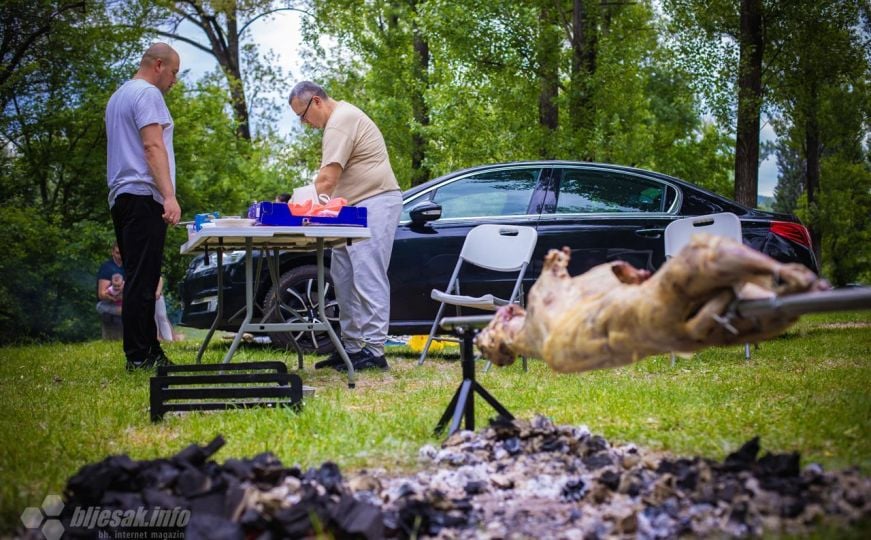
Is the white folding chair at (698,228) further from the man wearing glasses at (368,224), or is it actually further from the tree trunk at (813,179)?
the tree trunk at (813,179)

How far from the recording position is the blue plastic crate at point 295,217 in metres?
5.59

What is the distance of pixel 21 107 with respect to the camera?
13.9 metres

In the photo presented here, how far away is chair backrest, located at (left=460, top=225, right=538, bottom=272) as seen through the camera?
23.8ft

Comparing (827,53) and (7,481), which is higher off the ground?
(827,53)

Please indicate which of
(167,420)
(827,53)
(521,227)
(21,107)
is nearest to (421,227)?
(521,227)

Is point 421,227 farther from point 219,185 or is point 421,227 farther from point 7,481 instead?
point 219,185

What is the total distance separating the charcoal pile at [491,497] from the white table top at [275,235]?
2502mm

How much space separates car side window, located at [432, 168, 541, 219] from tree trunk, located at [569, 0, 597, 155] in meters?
7.24

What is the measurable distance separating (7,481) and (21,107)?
12495 millimetres

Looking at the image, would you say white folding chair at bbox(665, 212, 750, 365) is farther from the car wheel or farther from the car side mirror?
the car wheel

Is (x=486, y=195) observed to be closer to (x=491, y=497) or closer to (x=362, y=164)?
(x=362, y=164)

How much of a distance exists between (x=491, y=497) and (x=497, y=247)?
15.2ft

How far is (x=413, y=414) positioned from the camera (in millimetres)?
4445

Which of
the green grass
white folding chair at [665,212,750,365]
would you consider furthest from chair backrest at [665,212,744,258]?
the green grass
